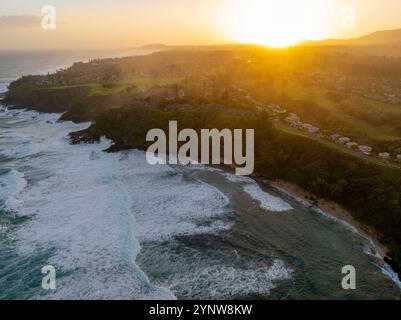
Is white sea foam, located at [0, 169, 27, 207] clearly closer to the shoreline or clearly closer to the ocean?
the ocean

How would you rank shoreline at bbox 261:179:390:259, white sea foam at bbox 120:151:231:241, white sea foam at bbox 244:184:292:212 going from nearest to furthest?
shoreline at bbox 261:179:390:259, white sea foam at bbox 120:151:231:241, white sea foam at bbox 244:184:292:212

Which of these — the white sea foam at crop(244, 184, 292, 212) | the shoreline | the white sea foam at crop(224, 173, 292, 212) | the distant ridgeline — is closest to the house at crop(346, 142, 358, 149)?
Answer: the distant ridgeline

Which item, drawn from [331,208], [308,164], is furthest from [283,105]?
[331,208]
